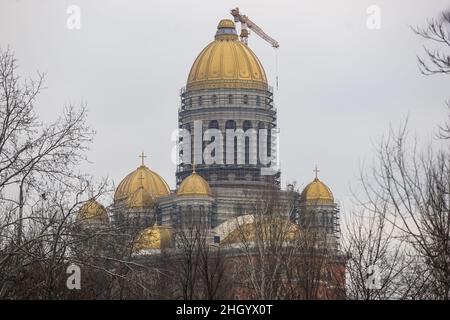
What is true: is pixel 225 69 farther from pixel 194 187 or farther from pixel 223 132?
pixel 194 187

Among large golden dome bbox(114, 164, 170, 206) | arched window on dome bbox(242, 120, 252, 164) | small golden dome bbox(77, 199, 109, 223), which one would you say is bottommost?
small golden dome bbox(77, 199, 109, 223)

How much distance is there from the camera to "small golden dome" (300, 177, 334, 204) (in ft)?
317

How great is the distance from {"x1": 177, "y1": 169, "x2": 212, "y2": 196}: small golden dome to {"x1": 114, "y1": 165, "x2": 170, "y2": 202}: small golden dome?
221 centimetres

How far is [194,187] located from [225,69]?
12.9 meters

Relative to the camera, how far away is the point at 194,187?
98375mm

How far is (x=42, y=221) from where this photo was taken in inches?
994

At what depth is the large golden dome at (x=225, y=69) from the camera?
356ft

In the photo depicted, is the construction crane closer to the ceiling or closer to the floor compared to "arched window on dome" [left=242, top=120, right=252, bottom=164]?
closer to the ceiling

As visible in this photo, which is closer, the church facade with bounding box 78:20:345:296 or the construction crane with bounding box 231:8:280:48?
the church facade with bounding box 78:20:345:296

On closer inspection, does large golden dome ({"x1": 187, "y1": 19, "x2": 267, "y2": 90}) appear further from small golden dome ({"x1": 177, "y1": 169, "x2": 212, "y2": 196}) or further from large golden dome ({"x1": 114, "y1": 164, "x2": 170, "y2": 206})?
→ small golden dome ({"x1": 177, "y1": 169, "x2": 212, "y2": 196})

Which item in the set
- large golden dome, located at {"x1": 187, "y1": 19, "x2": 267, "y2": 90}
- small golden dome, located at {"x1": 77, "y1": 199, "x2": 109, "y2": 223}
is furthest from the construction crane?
small golden dome, located at {"x1": 77, "y1": 199, "x2": 109, "y2": 223}

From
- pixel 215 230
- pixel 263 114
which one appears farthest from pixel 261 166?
pixel 215 230

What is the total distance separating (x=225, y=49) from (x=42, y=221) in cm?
8517

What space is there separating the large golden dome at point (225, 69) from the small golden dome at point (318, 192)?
37.3ft
